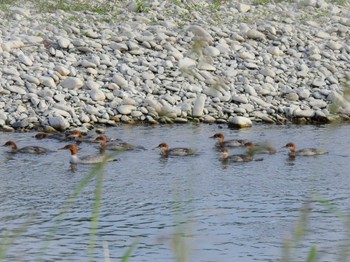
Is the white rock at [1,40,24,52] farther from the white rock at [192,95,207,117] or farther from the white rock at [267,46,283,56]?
the white rock at [267,46,283,56]

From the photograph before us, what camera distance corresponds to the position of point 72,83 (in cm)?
1867

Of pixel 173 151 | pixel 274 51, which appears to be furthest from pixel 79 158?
pixel 274 51

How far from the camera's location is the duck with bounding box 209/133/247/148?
15.6 m

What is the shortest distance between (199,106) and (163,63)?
6.39 ft

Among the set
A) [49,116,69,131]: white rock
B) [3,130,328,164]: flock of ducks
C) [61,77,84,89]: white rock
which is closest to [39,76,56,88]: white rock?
[61,77,84,89]: white rock

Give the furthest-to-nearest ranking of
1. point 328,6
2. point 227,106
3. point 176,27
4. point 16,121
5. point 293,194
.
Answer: point 328,6 < point 176,27 < point 227,106 < point 16,121 < point 293,194

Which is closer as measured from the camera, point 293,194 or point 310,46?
point 293,194

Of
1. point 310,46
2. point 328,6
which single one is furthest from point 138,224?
point 328,6

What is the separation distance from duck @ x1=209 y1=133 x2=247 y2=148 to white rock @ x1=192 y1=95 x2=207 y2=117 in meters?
1.86

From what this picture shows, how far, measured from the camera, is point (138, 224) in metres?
10.6

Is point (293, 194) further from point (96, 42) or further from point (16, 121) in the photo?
point (96, 42)

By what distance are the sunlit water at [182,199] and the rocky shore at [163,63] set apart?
78cm

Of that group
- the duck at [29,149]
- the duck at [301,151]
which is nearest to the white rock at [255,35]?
the duck at [301,151]

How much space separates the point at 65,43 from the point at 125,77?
6.03 feet
